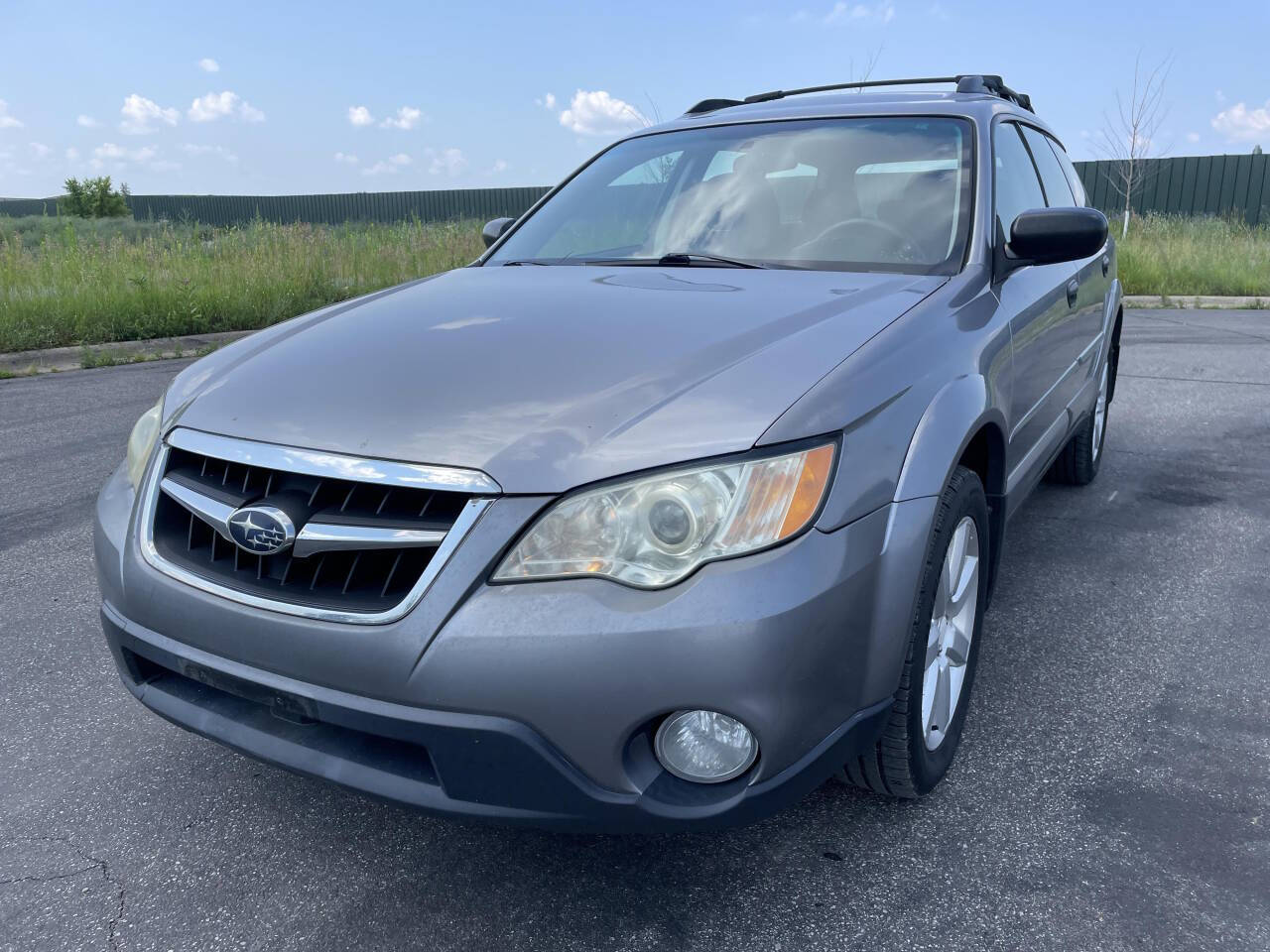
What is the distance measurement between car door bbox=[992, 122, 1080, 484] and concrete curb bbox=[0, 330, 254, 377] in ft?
24.4

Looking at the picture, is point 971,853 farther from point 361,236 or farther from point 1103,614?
point 361,236

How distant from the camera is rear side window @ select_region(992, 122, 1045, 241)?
3.03 m

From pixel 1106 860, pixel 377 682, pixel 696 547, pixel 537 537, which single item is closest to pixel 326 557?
pixel 377 682

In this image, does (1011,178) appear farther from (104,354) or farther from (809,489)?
(104,354)

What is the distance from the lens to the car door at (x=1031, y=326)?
9.25 feet

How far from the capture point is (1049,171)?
4047 mm

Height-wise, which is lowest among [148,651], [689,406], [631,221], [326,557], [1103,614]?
[1103,614]

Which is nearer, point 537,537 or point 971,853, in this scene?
point 537,537

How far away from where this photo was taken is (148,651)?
6.53 ft

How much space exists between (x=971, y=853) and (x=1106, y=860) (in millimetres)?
269

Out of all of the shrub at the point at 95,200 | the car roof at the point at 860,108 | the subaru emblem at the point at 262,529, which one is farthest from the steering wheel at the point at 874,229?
the shrub at the point at 95,200

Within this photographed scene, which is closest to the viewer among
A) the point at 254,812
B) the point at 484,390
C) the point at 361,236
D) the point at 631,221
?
the point at 484,390

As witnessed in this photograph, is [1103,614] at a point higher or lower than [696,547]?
lower

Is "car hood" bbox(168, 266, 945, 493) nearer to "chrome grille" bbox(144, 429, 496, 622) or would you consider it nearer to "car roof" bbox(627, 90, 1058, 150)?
"chrome grille" bbox(144, 429, 496, 622)
